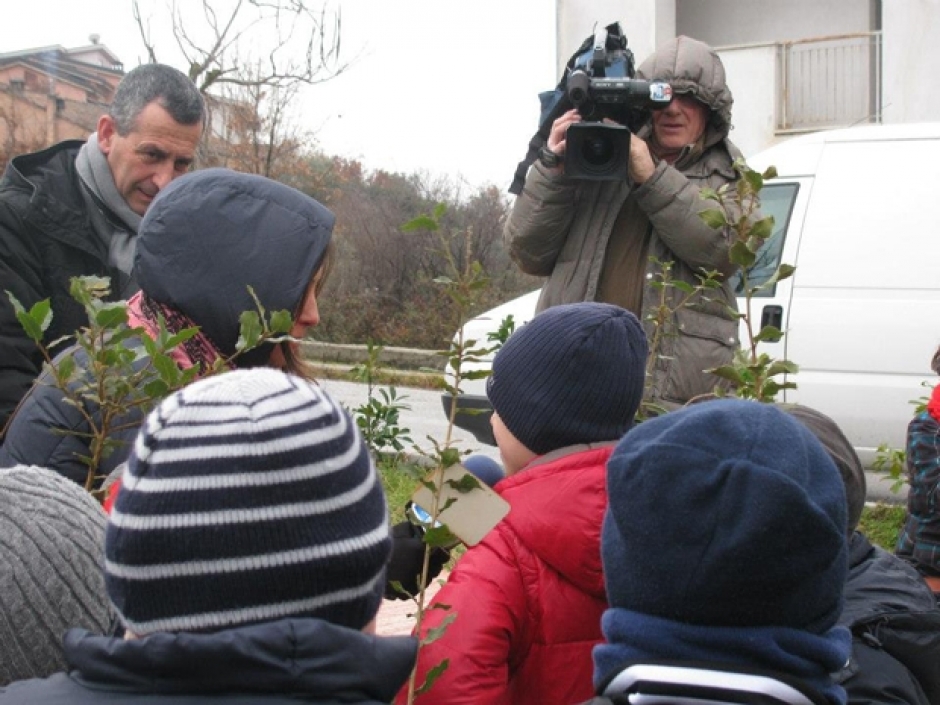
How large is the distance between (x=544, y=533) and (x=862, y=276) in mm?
4550

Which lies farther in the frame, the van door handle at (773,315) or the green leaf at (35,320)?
the van door handle at (773,315)

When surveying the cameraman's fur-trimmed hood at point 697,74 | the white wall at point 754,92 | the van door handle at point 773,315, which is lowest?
the van door handle at point 773,315

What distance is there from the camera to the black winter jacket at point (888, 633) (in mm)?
1789

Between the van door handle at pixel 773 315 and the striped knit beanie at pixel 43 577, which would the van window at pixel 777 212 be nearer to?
the van door handle at pixel 773 315

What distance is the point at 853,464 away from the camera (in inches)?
79.7

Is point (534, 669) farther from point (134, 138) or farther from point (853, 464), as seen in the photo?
point (134, 138)

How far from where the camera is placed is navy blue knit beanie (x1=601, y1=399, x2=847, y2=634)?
1337mm

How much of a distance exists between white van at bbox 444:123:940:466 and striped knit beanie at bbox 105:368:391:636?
465 centimetres

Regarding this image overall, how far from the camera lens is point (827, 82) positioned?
14.9m

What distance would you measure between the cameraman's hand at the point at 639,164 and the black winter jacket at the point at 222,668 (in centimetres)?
236

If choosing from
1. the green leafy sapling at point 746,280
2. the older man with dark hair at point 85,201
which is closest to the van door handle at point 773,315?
the older man with dark hair at point 85,201

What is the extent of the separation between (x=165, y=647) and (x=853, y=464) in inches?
53.3

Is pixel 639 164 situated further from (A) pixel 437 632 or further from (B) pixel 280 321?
(A) pixel 437 632

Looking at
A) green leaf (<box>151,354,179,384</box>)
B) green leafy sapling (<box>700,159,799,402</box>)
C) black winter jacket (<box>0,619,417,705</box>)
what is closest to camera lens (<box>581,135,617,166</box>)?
green leafy sapling (<box>700,159,799,402</box>)
